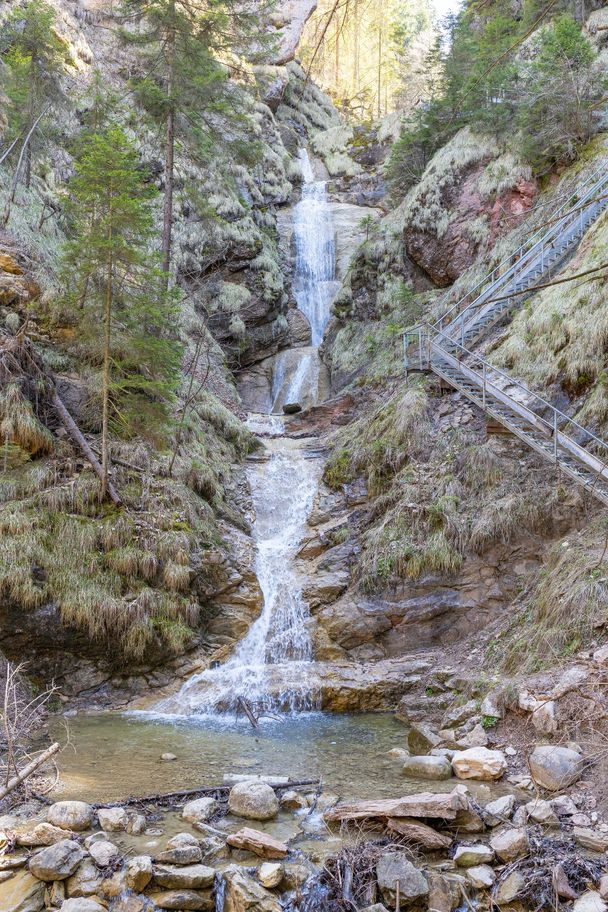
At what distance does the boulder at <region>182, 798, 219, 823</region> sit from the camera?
5.29 m

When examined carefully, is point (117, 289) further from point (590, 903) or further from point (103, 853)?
point (590, 903)

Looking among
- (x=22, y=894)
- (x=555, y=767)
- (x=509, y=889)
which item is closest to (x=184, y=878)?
(x=22, y=894)

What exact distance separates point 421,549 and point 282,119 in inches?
1157

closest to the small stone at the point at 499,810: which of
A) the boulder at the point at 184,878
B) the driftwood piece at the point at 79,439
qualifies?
the boulder at the point at 184,878

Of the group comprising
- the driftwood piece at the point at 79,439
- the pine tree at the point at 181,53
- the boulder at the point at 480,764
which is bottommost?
the boulder at the point at 480,764

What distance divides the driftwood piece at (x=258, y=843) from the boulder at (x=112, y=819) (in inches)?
37.1

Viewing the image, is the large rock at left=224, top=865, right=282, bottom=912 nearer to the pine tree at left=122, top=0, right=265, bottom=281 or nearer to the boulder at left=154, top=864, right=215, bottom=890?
the boulder at left=154, top=864, right=215, bottom=890

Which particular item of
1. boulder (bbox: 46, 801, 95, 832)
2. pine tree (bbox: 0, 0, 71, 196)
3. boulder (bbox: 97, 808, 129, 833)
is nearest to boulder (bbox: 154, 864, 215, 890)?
boulder (bbox: 97, 808, 129, 833)

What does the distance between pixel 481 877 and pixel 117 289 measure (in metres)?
9.99

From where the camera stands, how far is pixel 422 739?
7.46 m

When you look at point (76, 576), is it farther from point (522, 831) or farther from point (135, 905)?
point (522, 831)

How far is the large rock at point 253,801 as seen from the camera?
5379mm

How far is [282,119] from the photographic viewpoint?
3222cm

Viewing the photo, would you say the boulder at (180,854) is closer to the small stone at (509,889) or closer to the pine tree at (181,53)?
the small stone at (509,889)
